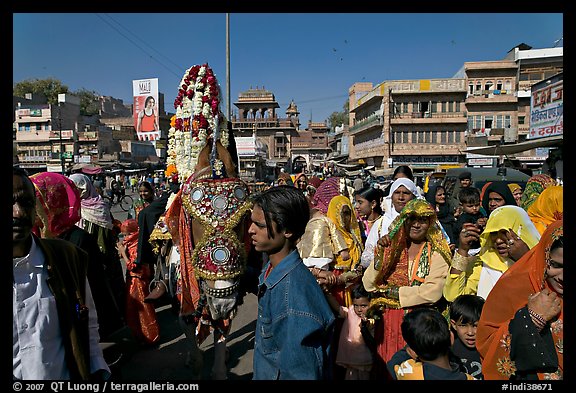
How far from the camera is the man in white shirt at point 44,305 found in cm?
187

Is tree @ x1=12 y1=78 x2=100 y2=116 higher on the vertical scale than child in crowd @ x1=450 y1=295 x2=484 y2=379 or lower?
higher

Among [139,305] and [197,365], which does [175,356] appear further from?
[139,305]

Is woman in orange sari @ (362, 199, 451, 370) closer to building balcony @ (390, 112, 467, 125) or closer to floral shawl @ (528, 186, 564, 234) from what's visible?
floral shawl @ (528, 186, 564, 234)

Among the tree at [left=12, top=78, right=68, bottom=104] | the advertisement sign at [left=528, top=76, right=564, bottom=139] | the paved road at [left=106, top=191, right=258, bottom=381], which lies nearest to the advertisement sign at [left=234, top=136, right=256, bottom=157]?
the advertisement sign at [left=528, top=76, right=564, bottom=139]

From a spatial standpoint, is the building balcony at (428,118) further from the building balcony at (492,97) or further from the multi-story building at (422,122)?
the building balcony at (492,97)

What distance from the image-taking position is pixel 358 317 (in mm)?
3502

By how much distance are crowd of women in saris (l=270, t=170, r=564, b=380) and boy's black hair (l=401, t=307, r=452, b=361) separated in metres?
0.14

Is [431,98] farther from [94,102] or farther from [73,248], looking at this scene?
[94,102]

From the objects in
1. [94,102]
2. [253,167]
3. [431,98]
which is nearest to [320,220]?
[253,167]

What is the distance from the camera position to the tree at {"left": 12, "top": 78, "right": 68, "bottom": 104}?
60.3 meters

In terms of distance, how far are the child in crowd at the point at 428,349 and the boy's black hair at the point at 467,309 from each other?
0.45m

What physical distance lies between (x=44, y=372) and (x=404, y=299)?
2365 mm

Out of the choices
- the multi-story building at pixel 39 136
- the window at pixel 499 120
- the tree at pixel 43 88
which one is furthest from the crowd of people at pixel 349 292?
the tree at pixel 43 88

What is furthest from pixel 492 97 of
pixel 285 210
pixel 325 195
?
pixel 285 210
